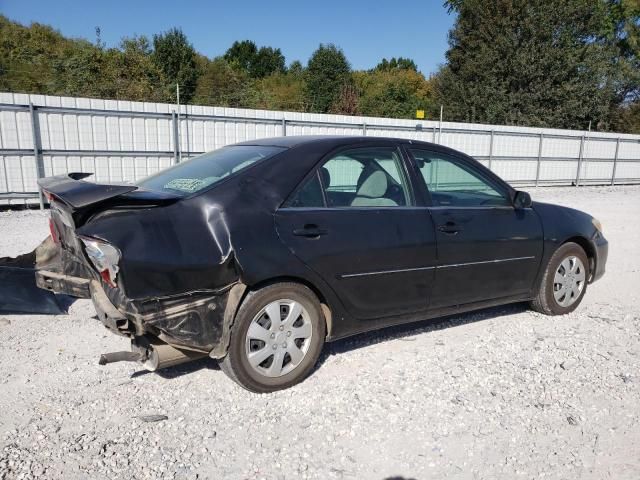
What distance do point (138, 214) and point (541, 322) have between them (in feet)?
12.1

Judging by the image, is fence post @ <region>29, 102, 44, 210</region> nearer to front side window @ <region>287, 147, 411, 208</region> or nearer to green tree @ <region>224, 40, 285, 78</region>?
front side window @ <region>287, 147, 411, 208</region>

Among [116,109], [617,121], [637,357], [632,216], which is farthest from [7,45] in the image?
[617,121]

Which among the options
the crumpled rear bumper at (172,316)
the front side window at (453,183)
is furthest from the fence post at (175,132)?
the crumpled rear bumper at (172,316)

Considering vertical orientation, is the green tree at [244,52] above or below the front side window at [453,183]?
above

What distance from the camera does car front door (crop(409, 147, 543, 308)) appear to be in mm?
4047

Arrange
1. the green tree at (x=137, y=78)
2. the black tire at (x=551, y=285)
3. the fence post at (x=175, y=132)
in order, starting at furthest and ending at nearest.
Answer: the green tree at (x=137, y=78) → the fence post at (x=175, y=132) → the black tire at (x=551, y=285)

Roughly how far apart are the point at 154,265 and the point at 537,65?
33920 millimetres

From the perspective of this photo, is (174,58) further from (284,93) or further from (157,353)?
(157,353)

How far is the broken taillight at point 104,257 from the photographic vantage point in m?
2.82

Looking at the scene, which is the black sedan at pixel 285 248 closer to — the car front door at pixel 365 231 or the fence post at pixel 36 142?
the car front door at pixel 365 231

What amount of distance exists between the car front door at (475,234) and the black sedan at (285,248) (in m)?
0.01

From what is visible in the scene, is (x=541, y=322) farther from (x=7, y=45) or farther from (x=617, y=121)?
(x=617, y=121)

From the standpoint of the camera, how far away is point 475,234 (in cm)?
417

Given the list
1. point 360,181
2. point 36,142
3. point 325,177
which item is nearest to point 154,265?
point 325,177
